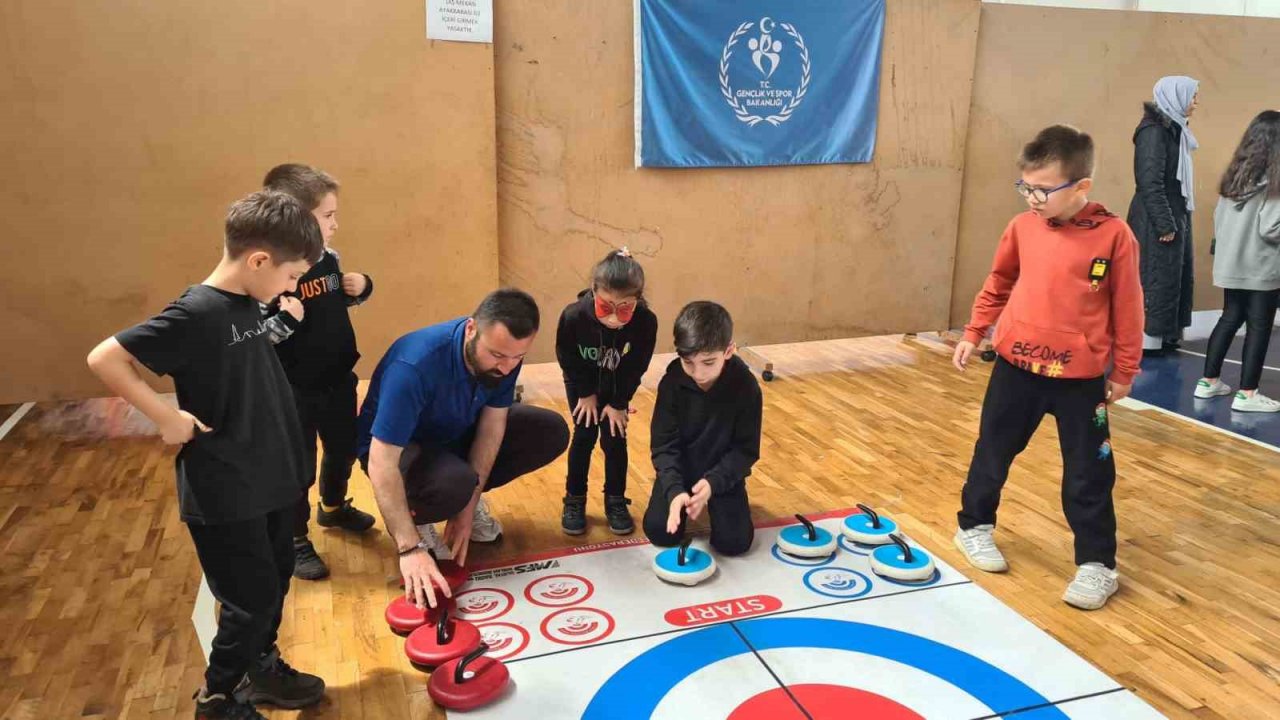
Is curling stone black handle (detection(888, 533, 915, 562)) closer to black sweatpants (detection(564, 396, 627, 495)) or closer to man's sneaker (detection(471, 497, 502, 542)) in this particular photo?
black sweatpants (detection(564, 396, 627, 495))

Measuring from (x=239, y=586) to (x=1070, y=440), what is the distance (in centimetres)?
222

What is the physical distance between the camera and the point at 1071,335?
247 cm

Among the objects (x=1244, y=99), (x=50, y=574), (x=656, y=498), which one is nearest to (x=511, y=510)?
(x=656, y=498)

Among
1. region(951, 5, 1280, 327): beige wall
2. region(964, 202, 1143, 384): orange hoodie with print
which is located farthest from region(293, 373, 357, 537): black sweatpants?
region(951, 5, 1280, 327): beige wall

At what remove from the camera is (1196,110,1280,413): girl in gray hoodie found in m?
4.07

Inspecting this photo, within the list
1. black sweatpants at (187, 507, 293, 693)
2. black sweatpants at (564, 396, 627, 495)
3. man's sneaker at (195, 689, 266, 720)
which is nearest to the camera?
black sweatpants at (187, 507, 293, 693)

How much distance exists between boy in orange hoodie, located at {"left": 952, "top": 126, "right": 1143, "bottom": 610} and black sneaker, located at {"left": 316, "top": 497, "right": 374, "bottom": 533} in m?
2.05

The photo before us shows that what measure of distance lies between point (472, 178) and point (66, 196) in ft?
5.84

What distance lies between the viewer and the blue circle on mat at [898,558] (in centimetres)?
264

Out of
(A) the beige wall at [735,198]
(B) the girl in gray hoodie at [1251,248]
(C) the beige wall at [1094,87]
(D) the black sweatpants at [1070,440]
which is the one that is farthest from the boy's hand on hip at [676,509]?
(C) the beige wall at [1094,87]

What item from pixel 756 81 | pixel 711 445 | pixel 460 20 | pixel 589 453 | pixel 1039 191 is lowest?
pixel 589 453

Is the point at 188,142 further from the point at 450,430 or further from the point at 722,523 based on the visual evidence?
the point at 722,523

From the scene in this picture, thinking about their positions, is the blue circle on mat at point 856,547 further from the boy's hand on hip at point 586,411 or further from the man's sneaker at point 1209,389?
the man's sneaker at point 1209,389

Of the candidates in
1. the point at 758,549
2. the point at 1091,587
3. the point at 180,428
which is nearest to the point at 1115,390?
the point at 1091,587
